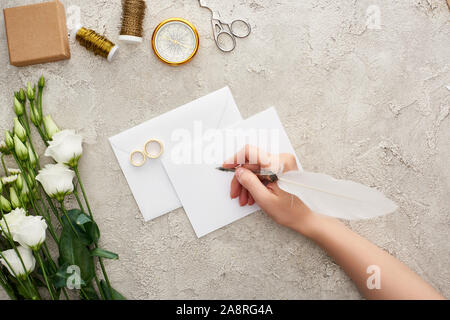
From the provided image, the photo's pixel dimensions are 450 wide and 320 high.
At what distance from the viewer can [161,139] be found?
85 centimetres

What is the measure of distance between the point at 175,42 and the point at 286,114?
31 cm

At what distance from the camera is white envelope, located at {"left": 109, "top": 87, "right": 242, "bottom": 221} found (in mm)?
849

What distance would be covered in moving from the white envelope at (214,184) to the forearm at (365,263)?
16cm

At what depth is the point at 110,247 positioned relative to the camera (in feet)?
2.81

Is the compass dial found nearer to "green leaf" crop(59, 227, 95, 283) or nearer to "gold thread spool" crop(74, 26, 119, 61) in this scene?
"gold thread spool" crop(74, 26, 119, 61)

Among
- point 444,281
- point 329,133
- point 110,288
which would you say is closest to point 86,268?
point 110,288

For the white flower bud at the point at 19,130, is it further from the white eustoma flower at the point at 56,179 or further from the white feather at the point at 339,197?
the white feather at the point at 339,197

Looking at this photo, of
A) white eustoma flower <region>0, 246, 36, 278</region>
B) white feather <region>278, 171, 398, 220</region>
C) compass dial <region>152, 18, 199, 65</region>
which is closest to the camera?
white feather <region>278, 171, 398, 220</region>

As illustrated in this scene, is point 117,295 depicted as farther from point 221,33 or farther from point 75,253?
point 221,33

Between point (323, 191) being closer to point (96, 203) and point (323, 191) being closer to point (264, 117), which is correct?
point (264, 117)

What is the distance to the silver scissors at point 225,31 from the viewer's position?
0.85m

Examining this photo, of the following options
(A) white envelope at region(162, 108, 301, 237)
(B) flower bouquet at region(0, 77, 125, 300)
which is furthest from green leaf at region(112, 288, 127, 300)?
(A) white envelope at region(162, 108, 301, 237)

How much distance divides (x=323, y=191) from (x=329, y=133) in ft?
0.78

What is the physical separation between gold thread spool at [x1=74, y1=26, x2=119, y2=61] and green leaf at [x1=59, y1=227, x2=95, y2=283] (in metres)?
0.41
